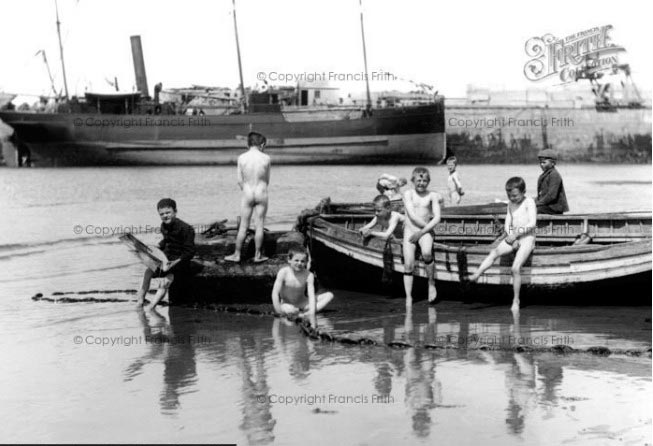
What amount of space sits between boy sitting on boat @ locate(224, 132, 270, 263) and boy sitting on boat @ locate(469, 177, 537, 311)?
2.93 meters

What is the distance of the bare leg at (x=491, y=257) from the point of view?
1059 centimetres

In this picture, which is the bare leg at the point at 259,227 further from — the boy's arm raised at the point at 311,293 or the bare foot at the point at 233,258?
the boy's arm raised at the point at 311,293

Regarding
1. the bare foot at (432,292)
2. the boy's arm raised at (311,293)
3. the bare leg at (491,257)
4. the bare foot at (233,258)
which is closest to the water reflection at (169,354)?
the bare foot at (233,258)

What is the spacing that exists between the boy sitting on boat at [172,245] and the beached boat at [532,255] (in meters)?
2.39

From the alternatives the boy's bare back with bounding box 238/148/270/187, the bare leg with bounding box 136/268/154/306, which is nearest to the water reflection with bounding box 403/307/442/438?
the boy's bare back with bounding box 238/148/270/187

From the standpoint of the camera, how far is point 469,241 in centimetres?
1350

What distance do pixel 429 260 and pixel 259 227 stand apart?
86.7 inches

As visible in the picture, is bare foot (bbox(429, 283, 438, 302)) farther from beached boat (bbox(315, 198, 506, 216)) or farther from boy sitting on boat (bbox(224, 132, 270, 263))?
beached boat (bbox(315, 198, 506, 216))

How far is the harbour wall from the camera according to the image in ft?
287

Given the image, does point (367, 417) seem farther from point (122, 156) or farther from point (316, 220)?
point (122, 156)

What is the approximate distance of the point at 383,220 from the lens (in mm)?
12641

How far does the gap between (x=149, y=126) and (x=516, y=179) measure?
64.5m

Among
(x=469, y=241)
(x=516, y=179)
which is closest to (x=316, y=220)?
(x=469, y=241)

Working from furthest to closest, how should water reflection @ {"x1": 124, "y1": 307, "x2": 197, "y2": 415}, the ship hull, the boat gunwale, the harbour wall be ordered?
the harbour wall < the ship hull < the boat gunwale < water reflection @ {"x1": 124, "y1": 307, "x2": 197, "y2": 415}
